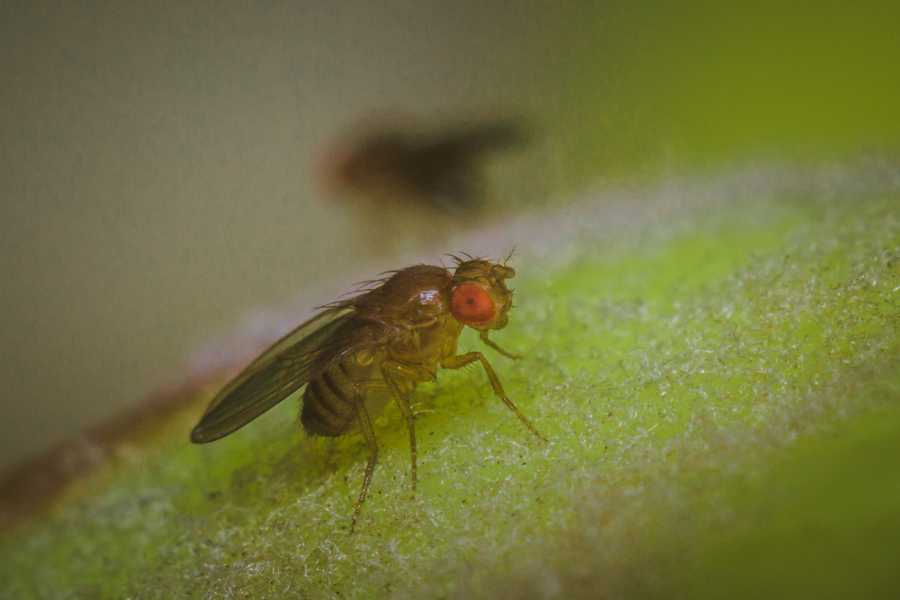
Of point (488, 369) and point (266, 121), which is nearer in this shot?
point (488, 369)

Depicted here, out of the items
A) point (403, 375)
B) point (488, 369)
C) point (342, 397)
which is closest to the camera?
point (488, 369)

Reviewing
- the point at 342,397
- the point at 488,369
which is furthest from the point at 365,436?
the point at 488,369

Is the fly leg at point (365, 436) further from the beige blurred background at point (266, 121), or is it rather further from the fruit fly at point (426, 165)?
the fruit fly at point (426, 165)

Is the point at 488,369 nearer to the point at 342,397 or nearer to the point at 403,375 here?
the point at 403,375

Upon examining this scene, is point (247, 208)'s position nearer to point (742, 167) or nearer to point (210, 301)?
point (210, 301)

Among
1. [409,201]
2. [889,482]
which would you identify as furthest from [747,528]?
[409,201]

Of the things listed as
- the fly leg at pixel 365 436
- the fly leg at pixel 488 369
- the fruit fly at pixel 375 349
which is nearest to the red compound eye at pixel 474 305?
the fruit fly at pixel 375 349

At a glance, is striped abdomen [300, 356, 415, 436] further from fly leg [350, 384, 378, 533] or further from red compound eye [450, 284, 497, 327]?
red compound eye [450, 284, 497, 327]
